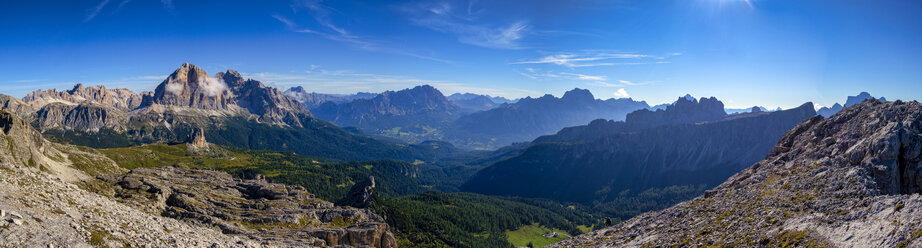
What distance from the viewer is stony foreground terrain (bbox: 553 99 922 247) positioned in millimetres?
29766

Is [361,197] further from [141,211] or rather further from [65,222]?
[65,222]

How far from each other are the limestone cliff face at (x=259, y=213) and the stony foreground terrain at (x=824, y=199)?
47.9 m

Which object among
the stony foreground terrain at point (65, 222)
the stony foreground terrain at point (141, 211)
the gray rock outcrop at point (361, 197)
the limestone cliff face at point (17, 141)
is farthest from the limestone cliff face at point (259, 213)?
the gray rock outcrop at point (361, 197)

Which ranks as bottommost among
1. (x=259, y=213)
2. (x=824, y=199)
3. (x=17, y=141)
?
(x=259, y=213)

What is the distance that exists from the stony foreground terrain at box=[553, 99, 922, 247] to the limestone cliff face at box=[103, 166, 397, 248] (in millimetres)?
47906

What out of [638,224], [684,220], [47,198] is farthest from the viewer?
[638,224]

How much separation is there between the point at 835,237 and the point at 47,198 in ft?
224

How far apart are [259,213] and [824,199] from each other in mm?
100857

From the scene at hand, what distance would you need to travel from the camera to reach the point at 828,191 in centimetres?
3903

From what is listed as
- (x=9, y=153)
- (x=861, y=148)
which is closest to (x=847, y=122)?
(x=861, y=148)

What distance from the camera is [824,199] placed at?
3744 cm

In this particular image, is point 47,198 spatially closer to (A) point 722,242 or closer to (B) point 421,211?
(A) point 722,242

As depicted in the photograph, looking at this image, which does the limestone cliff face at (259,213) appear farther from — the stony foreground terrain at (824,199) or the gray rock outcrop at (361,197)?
the stony foreground terrain at (824,199)

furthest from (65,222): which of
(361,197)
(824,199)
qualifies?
(361,197)
